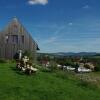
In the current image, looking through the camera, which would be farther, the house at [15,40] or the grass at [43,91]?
the house at [15,40]

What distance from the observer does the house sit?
138 feet

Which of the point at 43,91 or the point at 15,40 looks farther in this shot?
the point at 15,40

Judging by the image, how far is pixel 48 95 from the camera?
14.0 m

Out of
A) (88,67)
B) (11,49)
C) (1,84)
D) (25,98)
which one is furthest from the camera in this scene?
(88,67)

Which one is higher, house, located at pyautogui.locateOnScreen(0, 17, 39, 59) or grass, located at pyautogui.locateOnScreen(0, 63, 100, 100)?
house, located at pyautogui.locateOnScreen(0, 17, 39, 59)

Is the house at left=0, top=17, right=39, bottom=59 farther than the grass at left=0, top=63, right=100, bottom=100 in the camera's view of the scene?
Yes

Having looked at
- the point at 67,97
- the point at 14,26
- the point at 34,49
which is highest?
the point at 14,26

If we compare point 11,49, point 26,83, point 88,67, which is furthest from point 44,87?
point 88,67

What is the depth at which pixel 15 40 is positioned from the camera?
42.8 meters

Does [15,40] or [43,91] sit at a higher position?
[15,40]

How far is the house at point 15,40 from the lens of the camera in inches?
1655

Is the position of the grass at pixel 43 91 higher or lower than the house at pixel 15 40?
lower

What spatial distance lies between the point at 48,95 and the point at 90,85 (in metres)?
3.92

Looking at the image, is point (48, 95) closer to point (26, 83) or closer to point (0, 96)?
point (0, 96)
